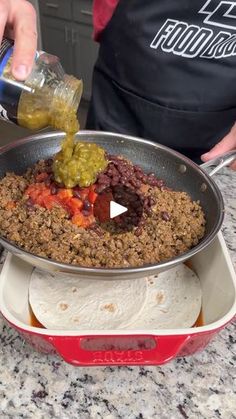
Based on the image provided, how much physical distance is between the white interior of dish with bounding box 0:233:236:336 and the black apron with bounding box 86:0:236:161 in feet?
1.73

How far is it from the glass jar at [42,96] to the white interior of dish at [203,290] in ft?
0.82

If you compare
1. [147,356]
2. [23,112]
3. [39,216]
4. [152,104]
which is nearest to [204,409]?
[147,356]

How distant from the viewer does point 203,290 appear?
834 mm

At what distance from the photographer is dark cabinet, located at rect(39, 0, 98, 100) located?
310 centimetres

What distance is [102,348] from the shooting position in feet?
2.22

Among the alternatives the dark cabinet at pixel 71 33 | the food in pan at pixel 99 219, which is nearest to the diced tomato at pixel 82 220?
the food in pan at pixel 99 219

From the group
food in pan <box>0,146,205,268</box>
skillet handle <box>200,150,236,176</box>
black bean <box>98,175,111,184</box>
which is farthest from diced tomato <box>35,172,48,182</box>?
skillet handle <box>200,150,236,176</box>

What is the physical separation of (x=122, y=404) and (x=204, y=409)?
0.12m

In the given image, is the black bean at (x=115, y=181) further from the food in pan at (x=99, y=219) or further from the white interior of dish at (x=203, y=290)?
the white interior of dish at (x=203, y=290)

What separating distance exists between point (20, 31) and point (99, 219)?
358 mm

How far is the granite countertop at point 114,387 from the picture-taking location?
66cm

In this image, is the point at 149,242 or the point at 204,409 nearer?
the point at 204,409

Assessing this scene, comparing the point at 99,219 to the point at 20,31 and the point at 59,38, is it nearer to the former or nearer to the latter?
the point at 20,31

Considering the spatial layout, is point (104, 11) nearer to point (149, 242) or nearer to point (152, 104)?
point (152, 104)
